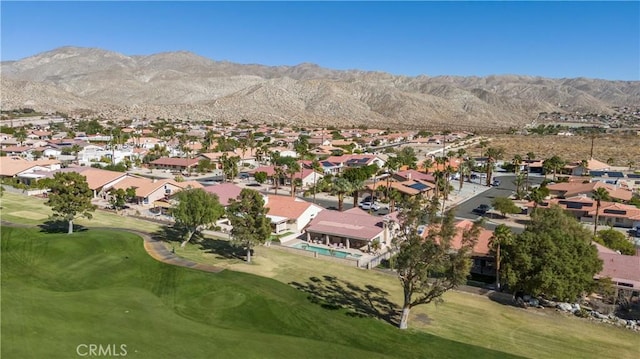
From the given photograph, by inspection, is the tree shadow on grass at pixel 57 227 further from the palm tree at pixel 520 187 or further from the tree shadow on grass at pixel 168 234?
the palm tree at pixel 520 187

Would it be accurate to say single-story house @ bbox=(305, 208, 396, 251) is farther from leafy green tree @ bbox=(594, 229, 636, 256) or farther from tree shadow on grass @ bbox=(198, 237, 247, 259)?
leafy green tree @ bbox=(594, 229, 636, 256)

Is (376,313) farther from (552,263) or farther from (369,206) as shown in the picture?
(369,206)

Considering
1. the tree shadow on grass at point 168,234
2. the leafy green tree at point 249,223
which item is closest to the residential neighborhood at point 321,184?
the tree shadow on grass at point 168,234

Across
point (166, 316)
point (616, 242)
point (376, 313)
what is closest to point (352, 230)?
point (376, 313)

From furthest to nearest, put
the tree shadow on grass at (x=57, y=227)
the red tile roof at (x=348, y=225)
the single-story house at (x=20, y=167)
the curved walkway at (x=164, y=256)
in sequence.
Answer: the single-story house at (x=20, y=167) → the red tile roof at (x=348, y=225) → the tree shadow on grass at (x=57, y=227) → the curved walkway at (x=164, y=256)

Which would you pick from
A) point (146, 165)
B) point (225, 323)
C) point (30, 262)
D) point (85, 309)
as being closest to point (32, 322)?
point (85, 309)

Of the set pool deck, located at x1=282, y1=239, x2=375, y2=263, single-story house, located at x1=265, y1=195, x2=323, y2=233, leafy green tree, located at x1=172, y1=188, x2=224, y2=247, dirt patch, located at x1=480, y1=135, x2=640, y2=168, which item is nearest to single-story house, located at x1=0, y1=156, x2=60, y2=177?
single-story house, located at x1=265, y1=195, x2=323, y2=233
